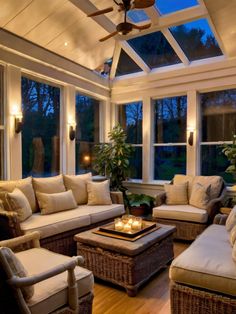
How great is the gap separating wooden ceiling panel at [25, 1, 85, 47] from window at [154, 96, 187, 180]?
104 inches

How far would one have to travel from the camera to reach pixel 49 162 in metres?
4.99

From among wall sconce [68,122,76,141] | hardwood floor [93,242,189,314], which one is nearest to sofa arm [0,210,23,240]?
hardwood floor [93,242,189,314]

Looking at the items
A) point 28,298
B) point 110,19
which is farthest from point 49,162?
point 28,298

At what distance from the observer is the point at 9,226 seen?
9.70ft

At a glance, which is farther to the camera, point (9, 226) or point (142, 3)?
point (9, 226)

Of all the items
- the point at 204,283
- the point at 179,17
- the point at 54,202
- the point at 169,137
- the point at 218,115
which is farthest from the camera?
the point at 169,137

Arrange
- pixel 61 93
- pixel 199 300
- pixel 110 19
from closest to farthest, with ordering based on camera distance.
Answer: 1. pixel 199 300
2. pixel 110 19
3. pixel 61 93

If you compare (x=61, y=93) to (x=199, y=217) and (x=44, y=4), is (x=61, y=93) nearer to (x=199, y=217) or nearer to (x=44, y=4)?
(x=44, y=4)

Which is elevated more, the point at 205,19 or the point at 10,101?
the point at 205,19

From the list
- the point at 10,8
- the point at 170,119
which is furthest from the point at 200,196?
the point at 10,8

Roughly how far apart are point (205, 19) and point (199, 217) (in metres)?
3.30

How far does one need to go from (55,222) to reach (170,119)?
3.64 meters

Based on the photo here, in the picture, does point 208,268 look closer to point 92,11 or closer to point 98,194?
point 98,194

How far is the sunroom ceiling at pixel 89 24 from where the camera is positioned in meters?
3.74
